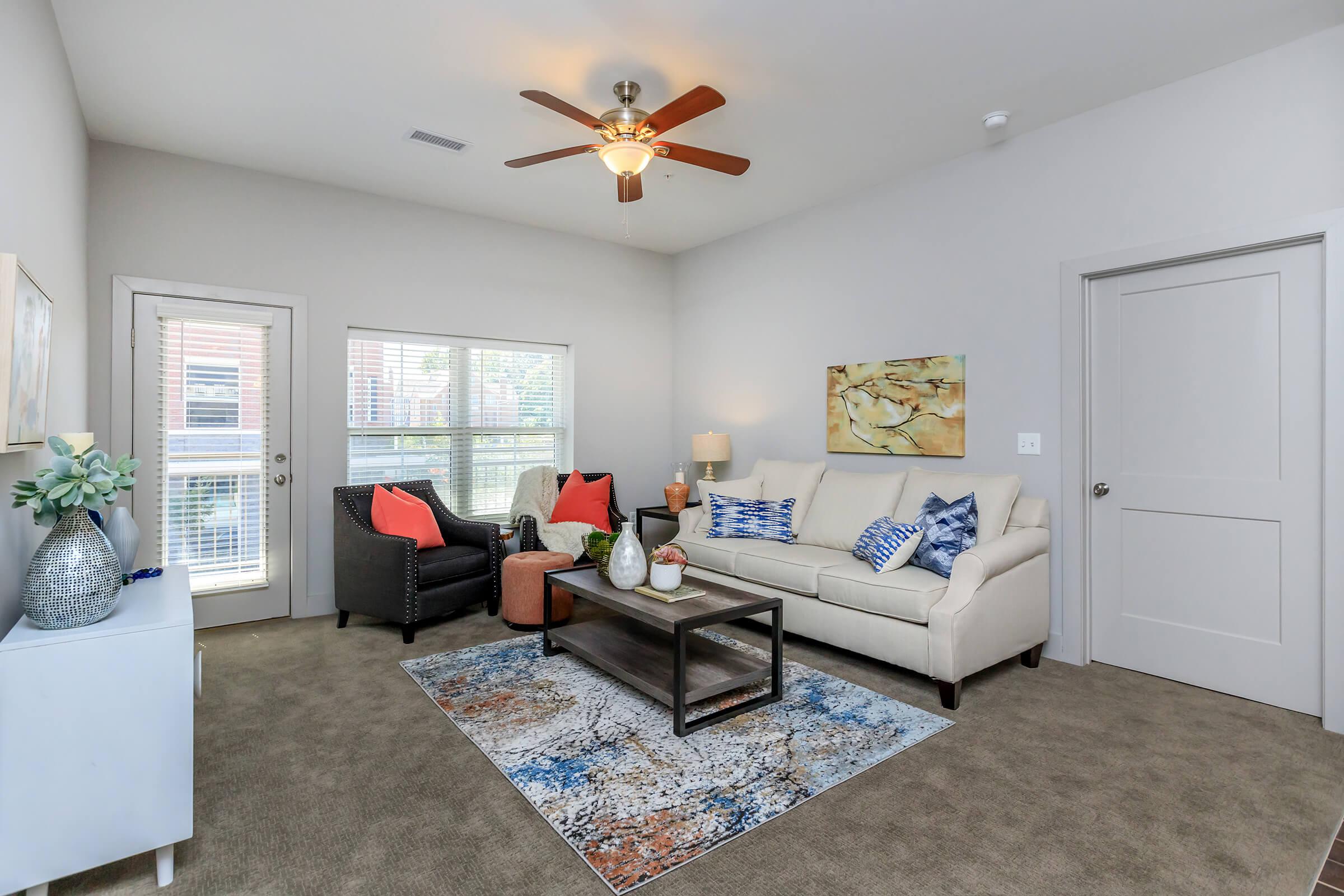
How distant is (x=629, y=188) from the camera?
3400 mm

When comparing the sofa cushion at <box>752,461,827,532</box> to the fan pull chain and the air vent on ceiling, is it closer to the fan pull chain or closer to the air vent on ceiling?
the fan pull chain

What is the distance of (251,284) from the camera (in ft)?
13.3

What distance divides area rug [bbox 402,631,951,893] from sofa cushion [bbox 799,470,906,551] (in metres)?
0.97

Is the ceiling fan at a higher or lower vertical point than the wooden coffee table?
higher

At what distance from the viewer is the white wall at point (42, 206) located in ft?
6.33

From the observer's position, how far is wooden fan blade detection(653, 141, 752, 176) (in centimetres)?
299

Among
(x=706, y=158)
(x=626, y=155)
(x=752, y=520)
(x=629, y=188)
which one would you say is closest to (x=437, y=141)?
(x=629, y=188)

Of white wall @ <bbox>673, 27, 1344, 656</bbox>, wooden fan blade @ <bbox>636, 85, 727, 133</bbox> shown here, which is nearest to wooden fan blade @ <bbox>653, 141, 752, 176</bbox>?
wooden fan blade @ <bbox>636, 85, 727, 133</bbox>

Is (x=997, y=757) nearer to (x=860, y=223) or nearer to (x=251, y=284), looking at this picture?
(x=860, y=223)

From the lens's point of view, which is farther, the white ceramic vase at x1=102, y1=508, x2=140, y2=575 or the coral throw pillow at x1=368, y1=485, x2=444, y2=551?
the coral throw pillow at x1=368, y1=485, x2=444, y2=551

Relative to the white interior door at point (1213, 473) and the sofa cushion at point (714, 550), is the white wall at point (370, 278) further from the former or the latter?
the white interior door at point (1213, 473)

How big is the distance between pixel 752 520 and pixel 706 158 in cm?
226

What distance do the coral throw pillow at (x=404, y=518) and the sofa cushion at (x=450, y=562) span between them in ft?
0.28

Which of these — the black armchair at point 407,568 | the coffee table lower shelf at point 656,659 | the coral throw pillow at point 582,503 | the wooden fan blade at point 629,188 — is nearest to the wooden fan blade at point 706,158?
the wooden fan blade at point 629,188
